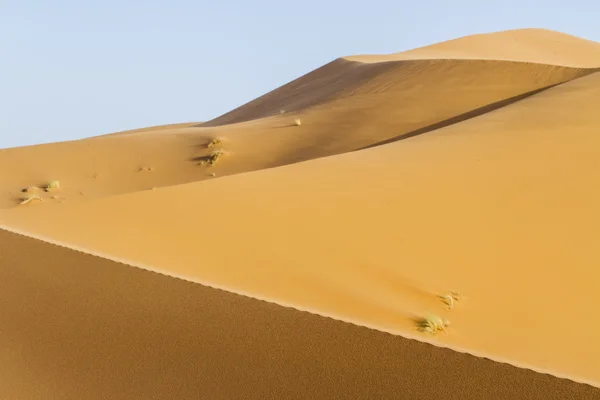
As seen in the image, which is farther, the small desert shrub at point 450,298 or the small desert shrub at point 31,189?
the small desert shrub at point 31,189

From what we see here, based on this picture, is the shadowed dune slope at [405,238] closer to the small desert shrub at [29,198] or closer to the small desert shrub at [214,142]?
the small desert shrub at [29,198]

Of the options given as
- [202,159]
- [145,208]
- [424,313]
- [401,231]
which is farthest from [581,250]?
[202,159]

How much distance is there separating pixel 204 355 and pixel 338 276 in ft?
8.03

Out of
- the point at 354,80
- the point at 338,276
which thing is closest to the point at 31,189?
A: the point at 338,276

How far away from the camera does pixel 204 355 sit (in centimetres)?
355

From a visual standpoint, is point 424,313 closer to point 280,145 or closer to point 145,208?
point 145,208

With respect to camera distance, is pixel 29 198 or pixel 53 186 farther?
pixel 53 186

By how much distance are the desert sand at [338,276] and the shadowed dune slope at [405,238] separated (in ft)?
0.08

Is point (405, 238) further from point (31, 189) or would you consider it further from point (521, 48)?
point (521, 48)

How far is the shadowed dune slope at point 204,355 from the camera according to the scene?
3.15 meters

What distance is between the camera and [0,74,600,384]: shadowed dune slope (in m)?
5.19

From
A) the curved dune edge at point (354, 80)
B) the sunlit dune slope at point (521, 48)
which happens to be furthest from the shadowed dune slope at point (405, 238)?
the sunlit dune slope at point (521, 48)

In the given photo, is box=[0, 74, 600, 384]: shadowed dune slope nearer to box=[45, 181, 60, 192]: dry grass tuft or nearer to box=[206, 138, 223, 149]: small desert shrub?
box=[45, 181, 60, 192]: dry grass tuft

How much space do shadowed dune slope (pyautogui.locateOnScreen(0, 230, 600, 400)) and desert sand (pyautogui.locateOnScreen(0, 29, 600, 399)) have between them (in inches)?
0.4
